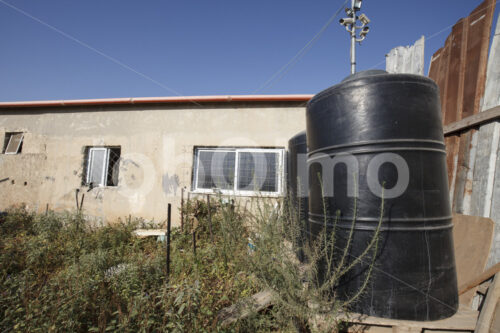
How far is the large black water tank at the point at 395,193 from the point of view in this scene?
5.70 ft

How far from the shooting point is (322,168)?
213 cm

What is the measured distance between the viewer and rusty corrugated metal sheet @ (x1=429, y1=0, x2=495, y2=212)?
2436mm

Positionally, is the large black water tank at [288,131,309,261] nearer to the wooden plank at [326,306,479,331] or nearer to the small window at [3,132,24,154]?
the wooden plank at [326,306,479,331]

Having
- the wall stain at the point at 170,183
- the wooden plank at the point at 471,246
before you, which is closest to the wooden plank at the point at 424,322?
the wooden plank at the point at 471,246

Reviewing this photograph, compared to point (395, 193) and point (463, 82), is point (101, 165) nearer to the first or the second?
point (395, 193)

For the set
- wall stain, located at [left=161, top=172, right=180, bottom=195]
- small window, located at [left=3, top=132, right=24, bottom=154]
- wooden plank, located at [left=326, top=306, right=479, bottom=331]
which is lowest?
wooden plank, located at [left=326, top=306, right=479, bottom=331]

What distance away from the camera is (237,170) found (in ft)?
18.0

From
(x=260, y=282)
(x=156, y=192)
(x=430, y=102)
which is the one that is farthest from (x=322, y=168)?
(x=156, y=192)

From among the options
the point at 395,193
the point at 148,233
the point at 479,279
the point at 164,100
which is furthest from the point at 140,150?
the point at 479,279

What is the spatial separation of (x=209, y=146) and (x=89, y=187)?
3.40m

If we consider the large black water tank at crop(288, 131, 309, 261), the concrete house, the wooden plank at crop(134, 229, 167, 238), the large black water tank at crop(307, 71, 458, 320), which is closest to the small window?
the concrete house

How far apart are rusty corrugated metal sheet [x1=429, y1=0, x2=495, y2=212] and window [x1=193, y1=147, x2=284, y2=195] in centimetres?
298

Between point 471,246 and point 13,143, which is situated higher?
point 13,143

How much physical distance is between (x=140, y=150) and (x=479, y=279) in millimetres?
6226
